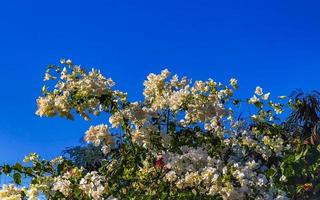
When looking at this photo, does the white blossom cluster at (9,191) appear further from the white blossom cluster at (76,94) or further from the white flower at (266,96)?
the white flower at (266,96)

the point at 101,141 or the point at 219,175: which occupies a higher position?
the point at 101,141

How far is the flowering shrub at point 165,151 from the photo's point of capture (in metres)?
7.01

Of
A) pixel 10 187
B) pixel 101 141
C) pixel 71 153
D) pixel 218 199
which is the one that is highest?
pixel 71 153

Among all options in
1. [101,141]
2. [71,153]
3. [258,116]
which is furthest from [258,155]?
[71,153]

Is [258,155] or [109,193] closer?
[109,193]

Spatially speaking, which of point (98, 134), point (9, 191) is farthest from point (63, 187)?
point (98, 134)

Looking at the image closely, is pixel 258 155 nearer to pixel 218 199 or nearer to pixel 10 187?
pixel 218 199

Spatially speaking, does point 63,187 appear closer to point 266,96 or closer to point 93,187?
point 93,187

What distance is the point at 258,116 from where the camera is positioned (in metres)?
8.87

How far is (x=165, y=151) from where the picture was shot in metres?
7.71

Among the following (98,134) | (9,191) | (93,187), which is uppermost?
(98,134)

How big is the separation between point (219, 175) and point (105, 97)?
1668 millimetres

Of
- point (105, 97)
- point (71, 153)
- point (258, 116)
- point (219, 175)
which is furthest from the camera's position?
point (71, 153)

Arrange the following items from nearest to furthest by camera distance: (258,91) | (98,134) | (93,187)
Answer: (93,187)
(98,134)
(258,91)
